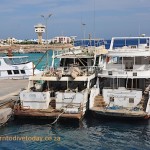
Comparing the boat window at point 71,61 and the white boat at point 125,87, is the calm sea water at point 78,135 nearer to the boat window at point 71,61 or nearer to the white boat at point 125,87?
the white boat at point 125,87

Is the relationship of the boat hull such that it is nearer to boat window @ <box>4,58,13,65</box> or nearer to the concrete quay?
the concrete quay

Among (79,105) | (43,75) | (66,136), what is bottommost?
(66,136)

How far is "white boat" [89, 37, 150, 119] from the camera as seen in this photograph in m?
27.5

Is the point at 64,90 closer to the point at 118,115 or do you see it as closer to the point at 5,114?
the point at 118,115

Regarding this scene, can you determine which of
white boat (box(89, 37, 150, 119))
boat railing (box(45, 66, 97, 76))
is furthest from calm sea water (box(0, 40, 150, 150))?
boat railing (box(45, 66, 97, 76))

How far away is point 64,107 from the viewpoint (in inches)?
1077

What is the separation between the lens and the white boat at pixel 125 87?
2747 cm

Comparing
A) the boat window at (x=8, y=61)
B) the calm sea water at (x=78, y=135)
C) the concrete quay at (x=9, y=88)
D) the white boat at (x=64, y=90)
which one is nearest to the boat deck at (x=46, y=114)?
the white boat at (x=64, y=90)

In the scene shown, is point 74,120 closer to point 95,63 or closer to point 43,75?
point 43,75

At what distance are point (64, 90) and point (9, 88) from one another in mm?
11485

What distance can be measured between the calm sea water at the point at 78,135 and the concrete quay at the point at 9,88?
618 centimetres

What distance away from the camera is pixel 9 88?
3988 cm

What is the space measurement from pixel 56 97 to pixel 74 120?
7.26ft

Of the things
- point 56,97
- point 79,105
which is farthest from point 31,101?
point 79,105
